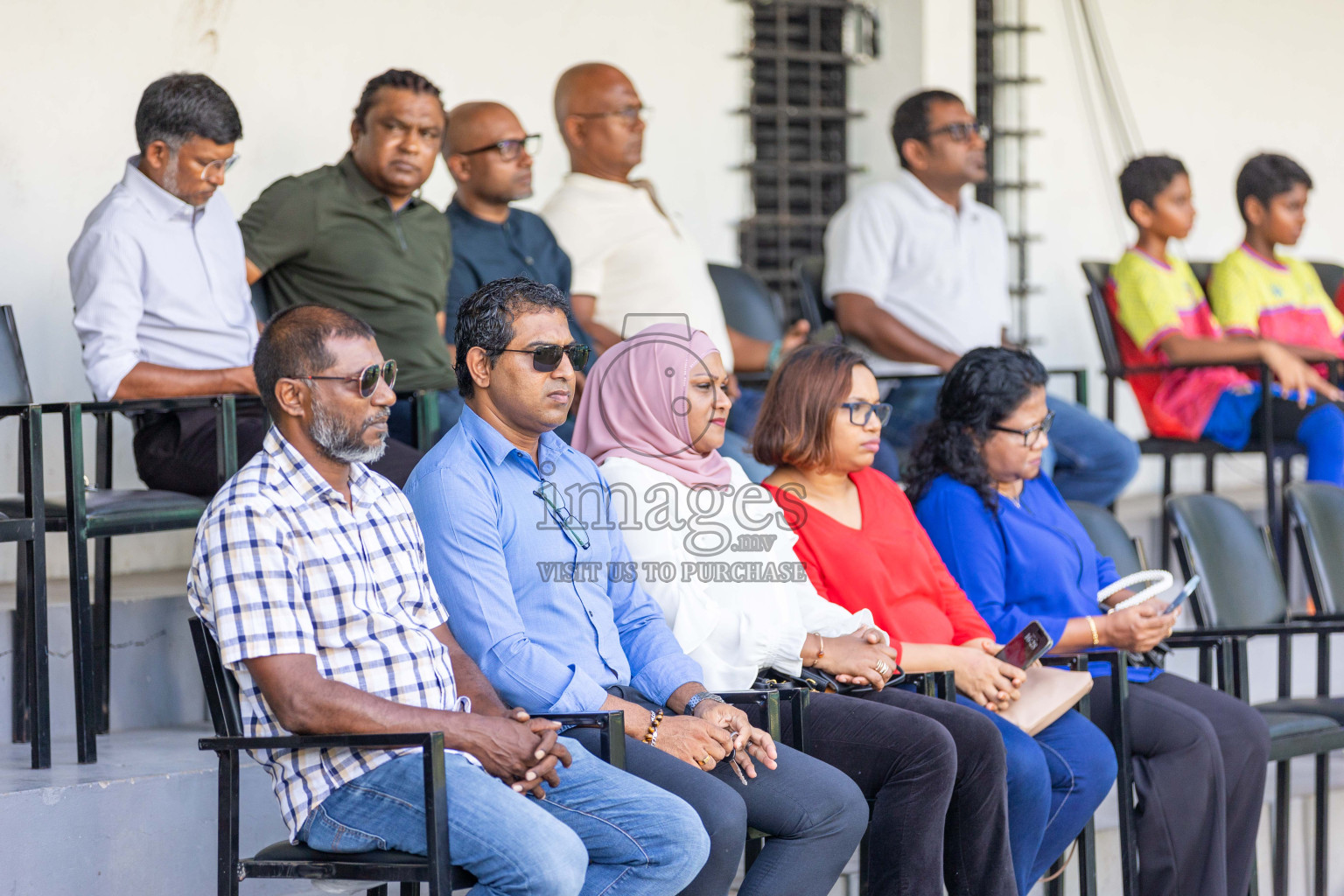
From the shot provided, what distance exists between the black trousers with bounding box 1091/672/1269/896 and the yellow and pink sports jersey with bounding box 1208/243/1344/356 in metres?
2.46

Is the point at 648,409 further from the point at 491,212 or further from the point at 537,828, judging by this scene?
the point at 491,212

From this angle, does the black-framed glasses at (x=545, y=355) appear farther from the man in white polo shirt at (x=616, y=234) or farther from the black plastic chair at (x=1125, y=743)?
the man in white polo shirt at (x=616, y=234)

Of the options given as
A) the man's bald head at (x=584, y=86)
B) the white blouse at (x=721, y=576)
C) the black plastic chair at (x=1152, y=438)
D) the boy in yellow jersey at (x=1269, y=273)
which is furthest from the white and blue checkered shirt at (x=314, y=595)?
the boy in yellow jersey at (x=1269, y=273)

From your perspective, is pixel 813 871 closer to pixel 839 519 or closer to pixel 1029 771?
pixel 1029 771

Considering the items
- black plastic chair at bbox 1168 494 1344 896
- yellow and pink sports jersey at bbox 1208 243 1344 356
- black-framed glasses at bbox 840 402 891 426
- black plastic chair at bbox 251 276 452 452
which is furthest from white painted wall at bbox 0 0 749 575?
black plastic chair at bbox 1168 494 1344 896

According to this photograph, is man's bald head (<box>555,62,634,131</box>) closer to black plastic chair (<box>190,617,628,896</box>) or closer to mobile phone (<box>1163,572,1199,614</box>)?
mobile phone (<box>1163,572,1199,614</box>)

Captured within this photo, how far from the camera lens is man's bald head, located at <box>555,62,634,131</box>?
4324 mm

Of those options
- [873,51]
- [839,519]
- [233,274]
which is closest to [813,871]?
[839,519]

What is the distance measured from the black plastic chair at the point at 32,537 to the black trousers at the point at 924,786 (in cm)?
142

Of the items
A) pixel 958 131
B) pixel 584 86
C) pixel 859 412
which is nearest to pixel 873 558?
pixel 859 412

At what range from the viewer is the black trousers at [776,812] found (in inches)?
96.2

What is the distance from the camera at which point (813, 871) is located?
8.32 ft

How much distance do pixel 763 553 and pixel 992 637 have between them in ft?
2.10

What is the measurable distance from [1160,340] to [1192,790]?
2.23 metres
